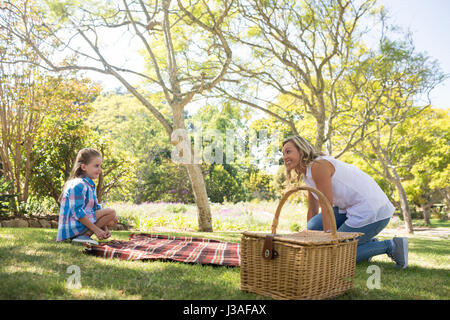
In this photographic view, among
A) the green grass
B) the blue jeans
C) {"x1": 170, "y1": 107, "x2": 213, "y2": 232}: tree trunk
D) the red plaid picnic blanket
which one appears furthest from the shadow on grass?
{"x1": 170, "y1": 107, "x2": 213, "y2": 232}: tree trunk

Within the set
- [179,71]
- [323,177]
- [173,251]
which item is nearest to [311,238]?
[323,177]

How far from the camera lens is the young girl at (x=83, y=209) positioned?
3742mm

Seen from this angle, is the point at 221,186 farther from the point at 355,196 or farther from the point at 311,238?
A: the point at 311,238

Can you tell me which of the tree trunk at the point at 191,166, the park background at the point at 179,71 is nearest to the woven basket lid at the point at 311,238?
the park background at the point at 179,71

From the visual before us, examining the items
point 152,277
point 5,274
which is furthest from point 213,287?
point 5,274

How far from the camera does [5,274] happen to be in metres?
2.31

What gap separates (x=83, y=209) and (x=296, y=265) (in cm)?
258

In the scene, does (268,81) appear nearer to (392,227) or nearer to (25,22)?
(25,22)

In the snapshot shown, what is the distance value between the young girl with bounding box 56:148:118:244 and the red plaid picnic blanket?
0.25 metres

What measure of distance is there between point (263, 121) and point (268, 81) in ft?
9.14

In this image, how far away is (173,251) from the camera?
362cm

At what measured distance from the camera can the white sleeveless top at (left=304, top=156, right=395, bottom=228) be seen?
3.18 meters

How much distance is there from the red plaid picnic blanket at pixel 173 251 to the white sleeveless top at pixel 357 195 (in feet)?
3.58

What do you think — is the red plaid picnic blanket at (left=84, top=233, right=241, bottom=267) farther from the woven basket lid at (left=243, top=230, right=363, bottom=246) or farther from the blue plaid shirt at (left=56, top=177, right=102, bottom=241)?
the woven basket lid at (left=243, top=230, right=363, bottom=246)
